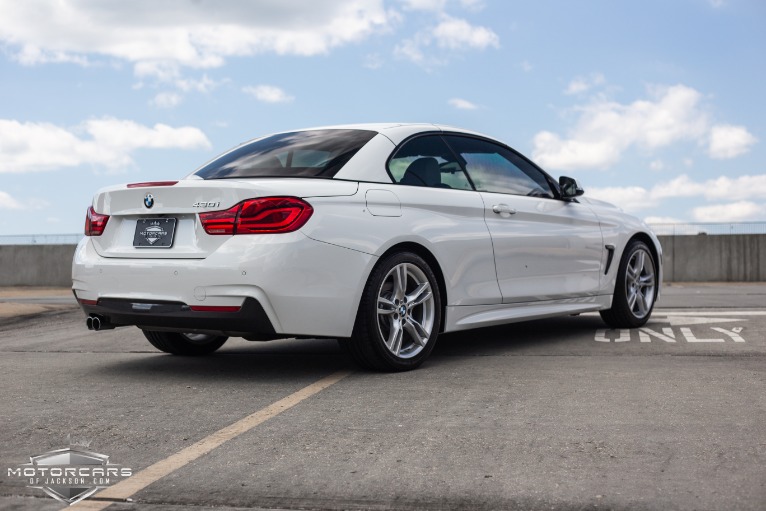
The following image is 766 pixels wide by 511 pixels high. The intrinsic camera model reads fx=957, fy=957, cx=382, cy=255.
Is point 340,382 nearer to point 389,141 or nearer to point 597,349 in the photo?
point 389,141

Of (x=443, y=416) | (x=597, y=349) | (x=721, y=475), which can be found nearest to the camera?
(x=721, y=475)

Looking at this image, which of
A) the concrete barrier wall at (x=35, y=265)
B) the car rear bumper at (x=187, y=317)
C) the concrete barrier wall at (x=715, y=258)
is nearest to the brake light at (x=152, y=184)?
the car rear bumper at (x=187, y=317)

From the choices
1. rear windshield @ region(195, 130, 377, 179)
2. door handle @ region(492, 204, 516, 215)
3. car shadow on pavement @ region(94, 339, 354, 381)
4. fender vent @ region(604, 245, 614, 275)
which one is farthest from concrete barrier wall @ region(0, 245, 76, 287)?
door handle @ region(492, 204, 516, 215)

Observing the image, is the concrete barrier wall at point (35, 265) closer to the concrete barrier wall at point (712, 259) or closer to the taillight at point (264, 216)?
the concrete barrier wall at point (712, 259)

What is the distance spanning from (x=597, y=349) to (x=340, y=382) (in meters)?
2.31

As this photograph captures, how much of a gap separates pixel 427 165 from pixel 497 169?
914 mm

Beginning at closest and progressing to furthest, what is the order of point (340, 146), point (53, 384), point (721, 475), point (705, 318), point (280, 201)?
point (721, 475), point (280, 201), point (53, 384), point (340, 146), point (705, 318)

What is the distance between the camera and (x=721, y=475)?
332 centimetres

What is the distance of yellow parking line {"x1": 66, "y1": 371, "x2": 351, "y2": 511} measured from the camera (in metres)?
3.18

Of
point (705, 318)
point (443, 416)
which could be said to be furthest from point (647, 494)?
point (705, 318)

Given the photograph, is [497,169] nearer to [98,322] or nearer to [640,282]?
[640,282]

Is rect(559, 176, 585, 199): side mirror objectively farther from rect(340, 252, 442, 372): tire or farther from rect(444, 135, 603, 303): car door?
rect(340, 252, 442, 372): tire

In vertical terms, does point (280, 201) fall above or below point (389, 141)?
below

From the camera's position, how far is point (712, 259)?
26656 millimetres
